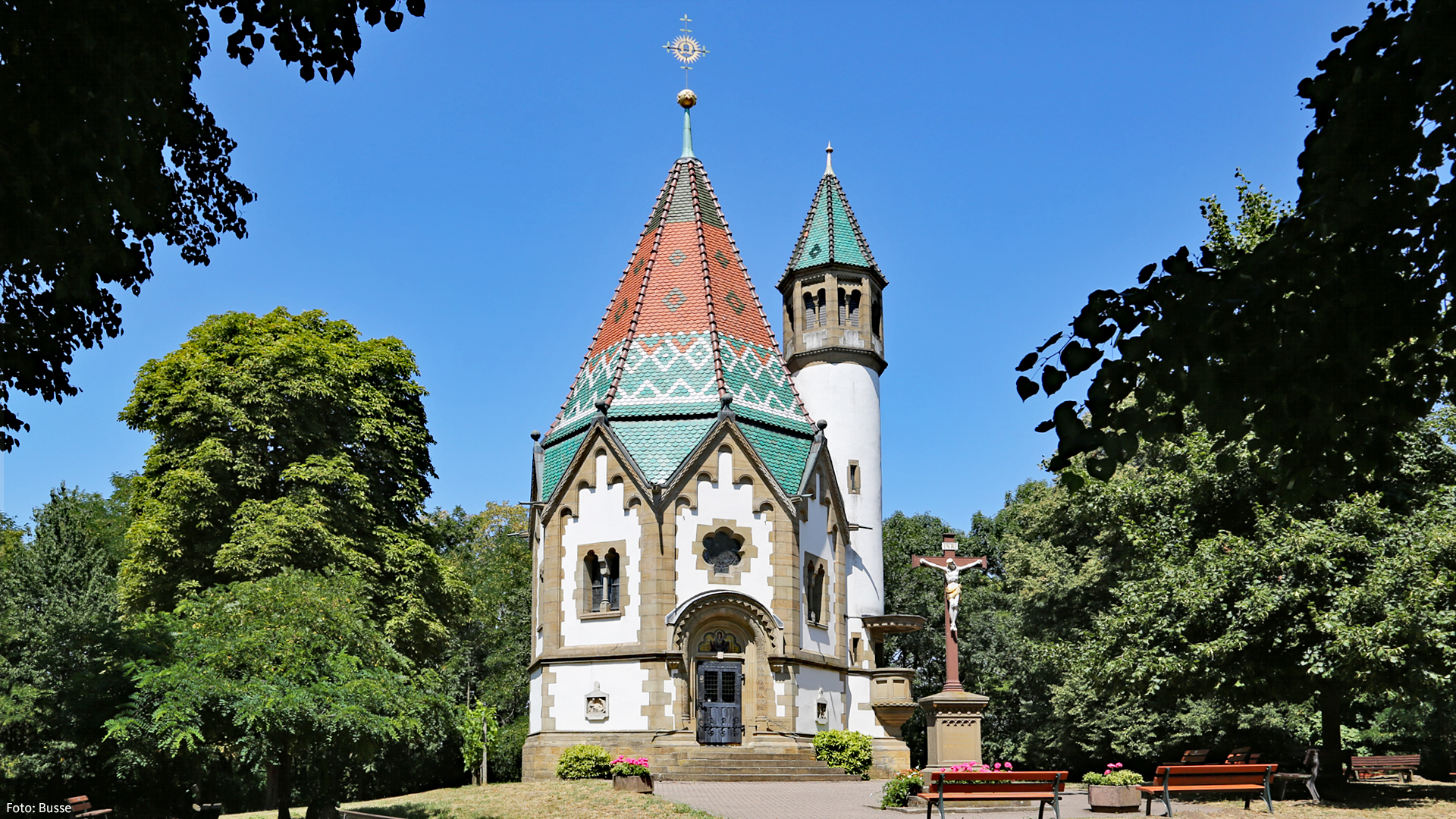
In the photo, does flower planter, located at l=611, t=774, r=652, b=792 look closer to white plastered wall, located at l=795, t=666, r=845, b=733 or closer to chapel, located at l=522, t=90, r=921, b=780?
chapel, located at l=522, t=90, r=921, b=780

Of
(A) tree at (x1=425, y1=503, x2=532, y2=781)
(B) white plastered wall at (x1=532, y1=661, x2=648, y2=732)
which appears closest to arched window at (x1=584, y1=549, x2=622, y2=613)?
(B) white plastered wall at (x1=532, y1=661, x2=648, y2=732)

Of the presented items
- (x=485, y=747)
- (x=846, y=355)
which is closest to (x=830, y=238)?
(x=846, y=355)

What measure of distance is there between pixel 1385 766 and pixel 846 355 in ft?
59.9

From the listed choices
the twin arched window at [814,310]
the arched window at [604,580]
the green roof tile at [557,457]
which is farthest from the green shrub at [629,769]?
the twin arched window at [814,310]

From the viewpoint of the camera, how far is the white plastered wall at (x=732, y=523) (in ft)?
104

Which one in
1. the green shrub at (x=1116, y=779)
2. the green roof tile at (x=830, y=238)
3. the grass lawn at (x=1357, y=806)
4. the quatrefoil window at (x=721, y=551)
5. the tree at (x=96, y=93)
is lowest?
the grass lawn at (x=1357, y=806)

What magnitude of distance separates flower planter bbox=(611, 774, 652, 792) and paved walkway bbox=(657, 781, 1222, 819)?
0.45 m

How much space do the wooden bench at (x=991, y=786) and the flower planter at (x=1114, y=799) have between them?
4.82 ft

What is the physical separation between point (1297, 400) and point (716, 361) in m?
26.8

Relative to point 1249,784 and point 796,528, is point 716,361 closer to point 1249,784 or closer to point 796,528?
point 796,528

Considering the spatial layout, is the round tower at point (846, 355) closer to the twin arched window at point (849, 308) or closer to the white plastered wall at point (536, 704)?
the twin arched window at point (849, 308)

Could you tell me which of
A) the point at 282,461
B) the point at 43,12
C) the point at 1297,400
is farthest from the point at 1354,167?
the point at 282,461

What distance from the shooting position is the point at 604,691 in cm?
3136

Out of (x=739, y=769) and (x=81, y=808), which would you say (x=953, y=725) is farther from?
(x=81, y=808)
